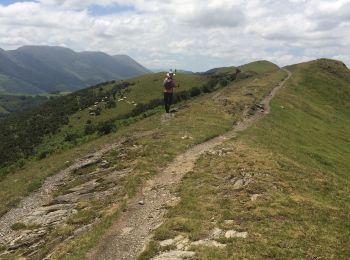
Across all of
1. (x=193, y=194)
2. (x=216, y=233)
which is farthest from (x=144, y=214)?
(x=216, y=233)

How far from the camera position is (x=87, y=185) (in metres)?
30.9

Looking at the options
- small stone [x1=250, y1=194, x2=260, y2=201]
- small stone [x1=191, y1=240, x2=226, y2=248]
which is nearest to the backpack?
small stone [x1=250, y1=194, x2=260, y2=201]

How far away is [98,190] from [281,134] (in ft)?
91.0

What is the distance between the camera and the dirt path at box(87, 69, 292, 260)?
20.3 m

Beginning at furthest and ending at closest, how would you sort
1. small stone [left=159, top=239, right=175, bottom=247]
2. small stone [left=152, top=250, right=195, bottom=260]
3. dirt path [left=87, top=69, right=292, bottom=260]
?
dirt path [left=87, top=69, right=292, bottom=260] → small stone [left=159, top=239, right=175, bottom=247] → small stone [left=152, top=250, right=195, bottom=260]

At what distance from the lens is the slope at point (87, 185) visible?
23.7 meters

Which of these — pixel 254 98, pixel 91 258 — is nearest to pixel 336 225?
pixel 91 258

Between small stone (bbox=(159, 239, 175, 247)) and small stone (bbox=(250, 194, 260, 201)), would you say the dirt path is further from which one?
small stone (bbox=(250, 194, 260, 201))

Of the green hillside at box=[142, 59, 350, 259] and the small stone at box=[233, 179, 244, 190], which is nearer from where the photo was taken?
the green hillside at box=[142, 59, 350, 259]

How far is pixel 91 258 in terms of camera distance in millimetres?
19703

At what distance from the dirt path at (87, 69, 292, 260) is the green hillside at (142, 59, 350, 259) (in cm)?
80

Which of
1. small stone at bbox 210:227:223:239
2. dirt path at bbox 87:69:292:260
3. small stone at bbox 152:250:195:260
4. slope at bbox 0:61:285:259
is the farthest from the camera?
slope at bbox 0:61:285:259

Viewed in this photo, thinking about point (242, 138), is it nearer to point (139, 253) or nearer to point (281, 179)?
point (281, 179)

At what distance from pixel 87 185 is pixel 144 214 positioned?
826 centimetres
